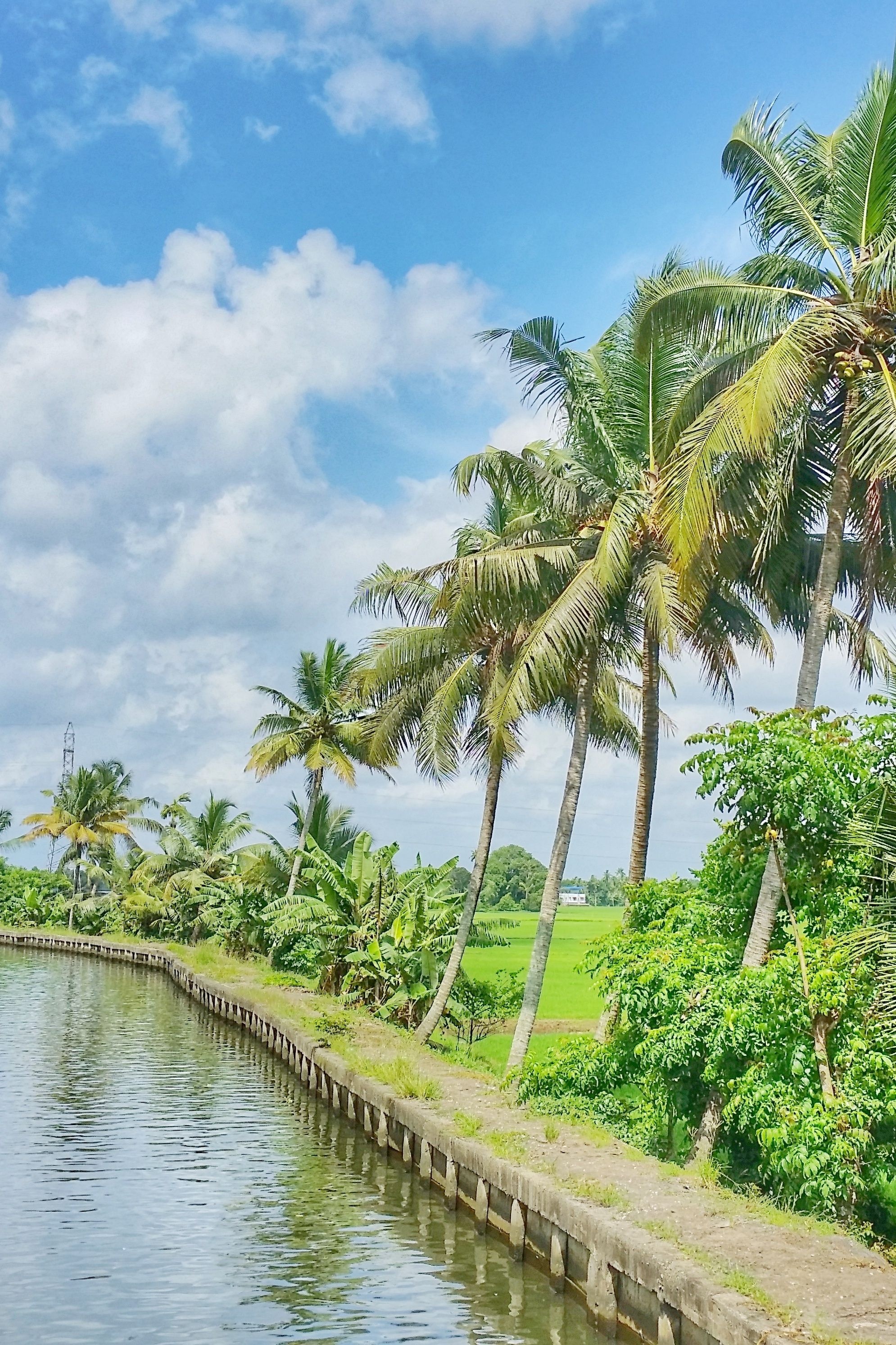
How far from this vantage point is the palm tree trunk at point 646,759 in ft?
65.3

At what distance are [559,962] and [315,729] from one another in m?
27.9

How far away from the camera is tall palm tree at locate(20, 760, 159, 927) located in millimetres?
71438

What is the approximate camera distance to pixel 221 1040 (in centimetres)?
3406

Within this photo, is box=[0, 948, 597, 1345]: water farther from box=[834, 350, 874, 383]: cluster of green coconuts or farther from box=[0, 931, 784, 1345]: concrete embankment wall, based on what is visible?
box=[834, 350, 874, 383]: cluster of green coconuts

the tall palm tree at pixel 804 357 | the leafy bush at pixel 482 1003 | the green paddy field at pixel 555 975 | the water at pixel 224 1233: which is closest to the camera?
the water at pixel 224 1233

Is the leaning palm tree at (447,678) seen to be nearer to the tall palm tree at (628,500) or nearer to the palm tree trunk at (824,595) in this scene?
the tall palm tree at (628,500)

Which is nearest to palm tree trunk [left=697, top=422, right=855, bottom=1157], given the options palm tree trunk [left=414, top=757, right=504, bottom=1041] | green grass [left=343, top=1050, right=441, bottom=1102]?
green grass [left=343, top=1050, right=441, bottom=1102]

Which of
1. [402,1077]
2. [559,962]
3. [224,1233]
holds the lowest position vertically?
[559,962]

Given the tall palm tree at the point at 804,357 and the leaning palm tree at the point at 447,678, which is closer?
the tall palm tree at the point at 804,357

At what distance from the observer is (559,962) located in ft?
212

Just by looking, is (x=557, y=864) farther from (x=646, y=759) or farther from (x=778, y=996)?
(x=778, y=996)

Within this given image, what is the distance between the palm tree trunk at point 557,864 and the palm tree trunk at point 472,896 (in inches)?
131

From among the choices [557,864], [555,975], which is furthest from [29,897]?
[557,864]

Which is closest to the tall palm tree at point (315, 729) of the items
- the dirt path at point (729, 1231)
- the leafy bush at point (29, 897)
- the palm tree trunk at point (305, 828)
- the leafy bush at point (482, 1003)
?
the palm tree trunk at point (305, 828)
